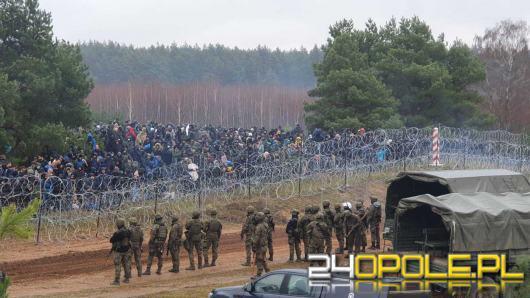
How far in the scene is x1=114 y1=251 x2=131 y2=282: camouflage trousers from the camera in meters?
18.2

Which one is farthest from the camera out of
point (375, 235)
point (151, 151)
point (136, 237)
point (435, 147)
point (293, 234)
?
point (435, 147)

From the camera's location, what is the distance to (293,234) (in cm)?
2095

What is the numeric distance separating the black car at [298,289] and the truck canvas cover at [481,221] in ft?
6.11

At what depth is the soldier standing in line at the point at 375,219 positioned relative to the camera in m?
22.2

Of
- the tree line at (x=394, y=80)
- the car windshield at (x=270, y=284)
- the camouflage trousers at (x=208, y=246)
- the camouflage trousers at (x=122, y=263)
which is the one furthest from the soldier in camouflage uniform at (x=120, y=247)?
the tree line at (x=394, y=80)

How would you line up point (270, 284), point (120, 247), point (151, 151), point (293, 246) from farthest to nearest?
point (151, 151) → point (293, 246) → point (120, 247) → point (270, 284)

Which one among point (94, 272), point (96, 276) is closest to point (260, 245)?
point (96, 276)

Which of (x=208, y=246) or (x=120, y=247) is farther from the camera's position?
(x=208, y=246)

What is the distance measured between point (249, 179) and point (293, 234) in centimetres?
696

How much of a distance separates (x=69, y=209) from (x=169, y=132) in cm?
1216

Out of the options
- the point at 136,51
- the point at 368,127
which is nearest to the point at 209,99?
the point at 136,51

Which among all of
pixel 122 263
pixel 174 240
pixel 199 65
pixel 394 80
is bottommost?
pixel 122 263

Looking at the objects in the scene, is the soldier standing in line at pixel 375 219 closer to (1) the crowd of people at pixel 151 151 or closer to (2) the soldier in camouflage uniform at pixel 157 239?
(2) the soldier in camouflage uniform at pixel 157 239

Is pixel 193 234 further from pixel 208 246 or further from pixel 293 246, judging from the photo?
pixel 293 246
